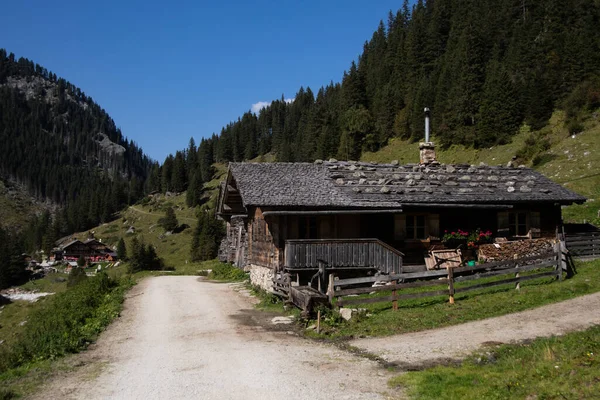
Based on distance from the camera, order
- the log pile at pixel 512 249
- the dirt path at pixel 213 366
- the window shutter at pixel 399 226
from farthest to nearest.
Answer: the log pile at pixel 512 249 → the window shutter at pixel 399 226 → the dirt path at pixel 213 366

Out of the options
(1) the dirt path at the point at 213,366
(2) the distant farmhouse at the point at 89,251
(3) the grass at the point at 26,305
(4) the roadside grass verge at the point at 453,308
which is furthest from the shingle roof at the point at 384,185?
(2) the distant farmhouse at the point at 89,251

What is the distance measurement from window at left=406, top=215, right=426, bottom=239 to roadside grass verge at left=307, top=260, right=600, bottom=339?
541 cm

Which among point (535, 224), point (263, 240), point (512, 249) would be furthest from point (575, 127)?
point (263, 240)

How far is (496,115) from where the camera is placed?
5841cm

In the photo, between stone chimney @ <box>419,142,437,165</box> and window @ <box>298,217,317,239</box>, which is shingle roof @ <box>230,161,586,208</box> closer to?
stone chimney @ <box>419,142,437,165</box>

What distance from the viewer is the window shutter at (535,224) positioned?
2511 cm

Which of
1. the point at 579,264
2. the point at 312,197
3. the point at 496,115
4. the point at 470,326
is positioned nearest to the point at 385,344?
the point at 470,326

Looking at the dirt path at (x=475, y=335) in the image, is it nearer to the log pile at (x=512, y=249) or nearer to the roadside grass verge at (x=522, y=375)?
the roadside grass verge at (x=522, y=375)

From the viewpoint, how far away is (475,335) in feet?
42.3

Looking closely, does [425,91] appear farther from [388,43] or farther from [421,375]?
[421,375]

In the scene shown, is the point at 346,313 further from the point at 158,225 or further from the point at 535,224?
the point at 158,225

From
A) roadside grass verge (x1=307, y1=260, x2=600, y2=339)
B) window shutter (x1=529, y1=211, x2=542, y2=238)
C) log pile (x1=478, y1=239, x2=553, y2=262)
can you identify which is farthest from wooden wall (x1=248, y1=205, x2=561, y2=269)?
roadside grass verge (x1=307, y1=260, x2=600, y2=339)

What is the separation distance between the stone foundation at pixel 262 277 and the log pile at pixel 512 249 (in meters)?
10.1

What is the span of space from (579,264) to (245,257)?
66.9ft
